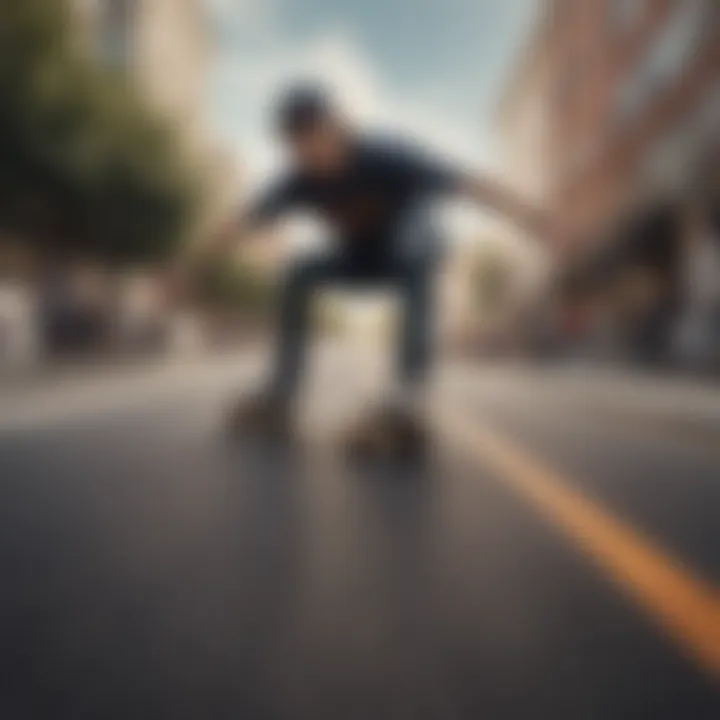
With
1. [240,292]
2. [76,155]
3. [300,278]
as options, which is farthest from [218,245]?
[240,292]

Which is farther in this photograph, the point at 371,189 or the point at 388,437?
the point at 388,437

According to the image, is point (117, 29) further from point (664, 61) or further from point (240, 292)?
point (664, 61)

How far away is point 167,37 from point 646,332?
58.5m

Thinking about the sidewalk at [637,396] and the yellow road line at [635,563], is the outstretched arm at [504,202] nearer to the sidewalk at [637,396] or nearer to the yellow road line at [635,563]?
the yellow road line at [635,563]

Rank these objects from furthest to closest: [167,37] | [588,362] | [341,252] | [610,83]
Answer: [167,37], [610,83], [588,362], [341,252]

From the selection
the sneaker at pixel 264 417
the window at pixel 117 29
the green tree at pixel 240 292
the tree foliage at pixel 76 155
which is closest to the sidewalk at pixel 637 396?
the sneaker at pixel 264 417

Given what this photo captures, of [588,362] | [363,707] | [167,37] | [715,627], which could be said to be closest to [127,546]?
[363,707]

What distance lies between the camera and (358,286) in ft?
Result: 18.7

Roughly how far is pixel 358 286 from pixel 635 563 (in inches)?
→ 126

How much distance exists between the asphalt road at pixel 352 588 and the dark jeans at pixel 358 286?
60 cm

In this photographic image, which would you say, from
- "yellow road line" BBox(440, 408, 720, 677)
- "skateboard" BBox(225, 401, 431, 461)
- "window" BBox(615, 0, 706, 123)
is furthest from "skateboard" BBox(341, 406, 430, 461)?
"window" BBox(615, 0, 706, 123)

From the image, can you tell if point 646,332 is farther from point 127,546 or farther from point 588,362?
point 127,546

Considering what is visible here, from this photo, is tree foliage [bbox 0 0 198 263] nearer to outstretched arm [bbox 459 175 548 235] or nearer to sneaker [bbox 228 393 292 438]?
sneaker [bbox 228 393 292 438]

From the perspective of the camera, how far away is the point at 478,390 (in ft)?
50.0
